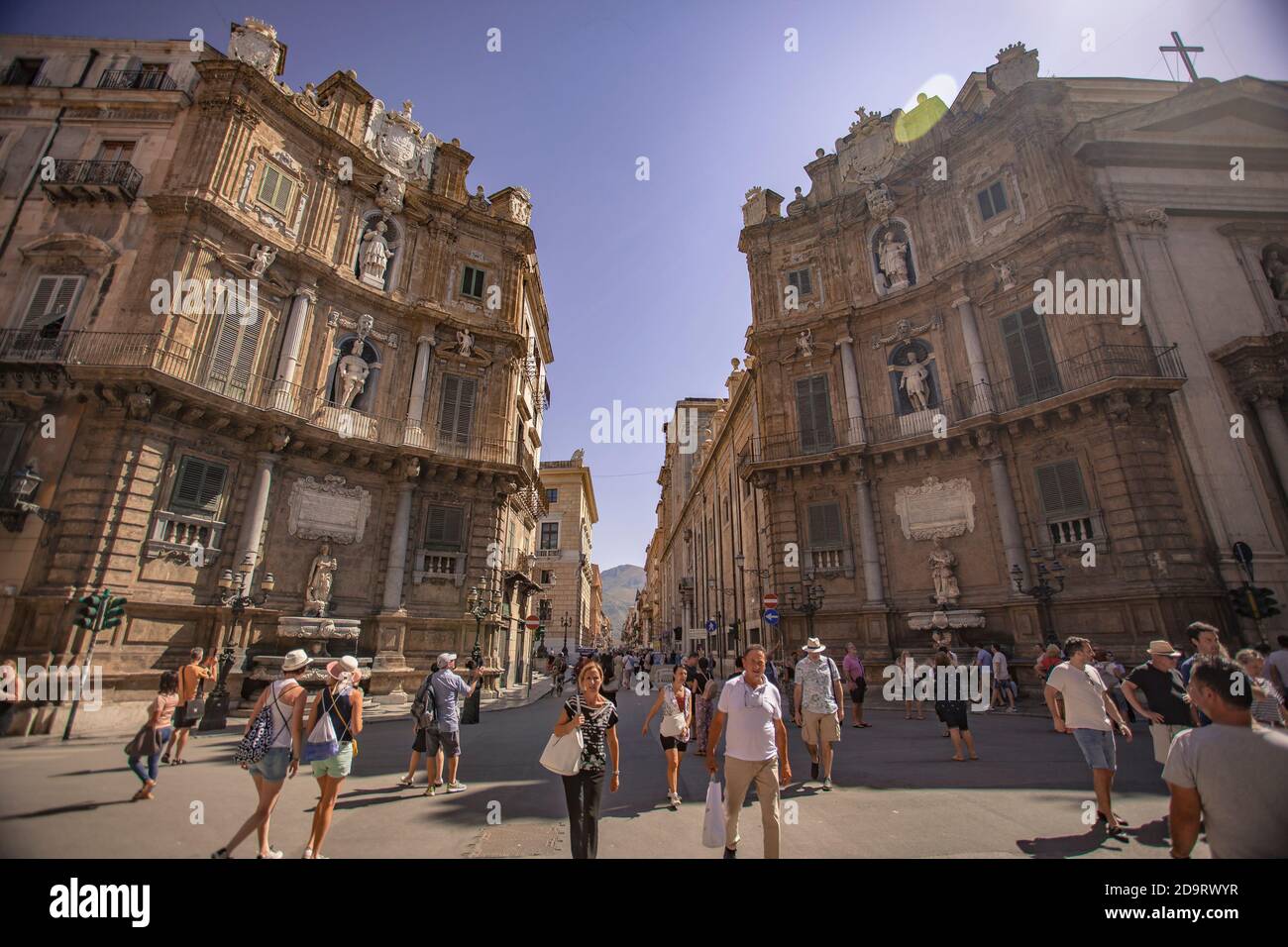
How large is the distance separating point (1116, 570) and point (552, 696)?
63.3 feet

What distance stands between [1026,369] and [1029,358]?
39 cm

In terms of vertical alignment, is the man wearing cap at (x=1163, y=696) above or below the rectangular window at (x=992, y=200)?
below

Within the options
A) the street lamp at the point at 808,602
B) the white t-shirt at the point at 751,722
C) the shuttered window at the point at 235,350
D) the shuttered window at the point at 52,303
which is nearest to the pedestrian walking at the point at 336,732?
the white t-shirt at the point at 751,722

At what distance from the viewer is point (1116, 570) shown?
567 inches

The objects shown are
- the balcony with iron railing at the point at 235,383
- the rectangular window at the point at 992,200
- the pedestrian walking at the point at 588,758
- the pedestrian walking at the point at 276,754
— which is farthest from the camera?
the rectangular window at the point at 992,200

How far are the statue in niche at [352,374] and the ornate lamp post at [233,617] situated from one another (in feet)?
21.0

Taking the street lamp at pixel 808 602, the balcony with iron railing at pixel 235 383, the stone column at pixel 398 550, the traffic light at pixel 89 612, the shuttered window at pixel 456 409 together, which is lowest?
the traffic light at pixel 89 612

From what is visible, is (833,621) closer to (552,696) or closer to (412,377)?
(552,696)

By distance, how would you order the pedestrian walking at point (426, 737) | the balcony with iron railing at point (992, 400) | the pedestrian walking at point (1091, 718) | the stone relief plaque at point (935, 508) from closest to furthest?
the pedestrian walking at point (1091, 718)
the pedestrian walking at point (426, 737)
the balcony with iron railing at point (992, 400)
the stone relief plaque at point (935, 508)

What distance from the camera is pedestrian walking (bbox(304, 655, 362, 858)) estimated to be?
4.57 metres

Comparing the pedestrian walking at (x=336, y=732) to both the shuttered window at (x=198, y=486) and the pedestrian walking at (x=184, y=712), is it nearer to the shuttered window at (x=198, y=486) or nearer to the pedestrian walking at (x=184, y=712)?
the pedestrian walking at (x=184, y=712)

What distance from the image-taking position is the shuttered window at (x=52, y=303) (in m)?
14.6

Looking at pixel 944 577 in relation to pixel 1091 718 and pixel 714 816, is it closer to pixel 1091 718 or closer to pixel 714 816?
pixel 1091 718

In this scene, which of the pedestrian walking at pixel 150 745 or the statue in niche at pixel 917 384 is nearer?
the pedestrian walking at pixel 150 745
